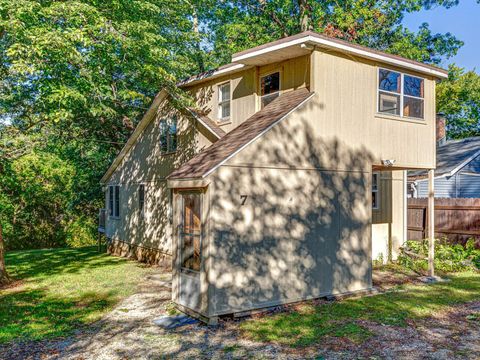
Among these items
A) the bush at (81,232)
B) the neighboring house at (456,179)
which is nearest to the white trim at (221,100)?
the neighboring house at (456,179)

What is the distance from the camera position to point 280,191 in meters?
8.34

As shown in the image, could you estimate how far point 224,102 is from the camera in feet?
39.3

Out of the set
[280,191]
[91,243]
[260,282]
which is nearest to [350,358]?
[260,282]

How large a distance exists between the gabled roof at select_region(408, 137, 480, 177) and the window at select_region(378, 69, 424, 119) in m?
8.23

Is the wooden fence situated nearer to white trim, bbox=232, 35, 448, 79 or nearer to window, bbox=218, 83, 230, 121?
white trim, bbox=232, 35, 448, 79

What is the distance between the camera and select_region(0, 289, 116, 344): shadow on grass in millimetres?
7223

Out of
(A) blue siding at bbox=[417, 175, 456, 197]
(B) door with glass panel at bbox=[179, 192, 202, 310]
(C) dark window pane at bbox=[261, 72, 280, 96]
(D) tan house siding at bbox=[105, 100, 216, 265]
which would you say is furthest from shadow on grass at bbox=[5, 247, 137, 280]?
(A) blue siding at bbox=[417, 175, 456, 197]

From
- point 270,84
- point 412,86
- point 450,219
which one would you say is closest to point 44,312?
point 270,84

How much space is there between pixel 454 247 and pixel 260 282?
879 cm

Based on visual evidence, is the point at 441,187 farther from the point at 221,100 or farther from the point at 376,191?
the point at 221,100

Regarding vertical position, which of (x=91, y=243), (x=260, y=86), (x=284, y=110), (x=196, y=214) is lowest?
(x=91, y=243)

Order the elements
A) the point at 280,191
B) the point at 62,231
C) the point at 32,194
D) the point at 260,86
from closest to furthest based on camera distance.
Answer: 1. the point at 280,191
2. the point at 260,86
3. the point at 32,194
4. the point at 62,231

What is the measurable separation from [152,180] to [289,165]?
7083mm

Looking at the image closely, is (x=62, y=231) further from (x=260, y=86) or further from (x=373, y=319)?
(x=373, y=319)
